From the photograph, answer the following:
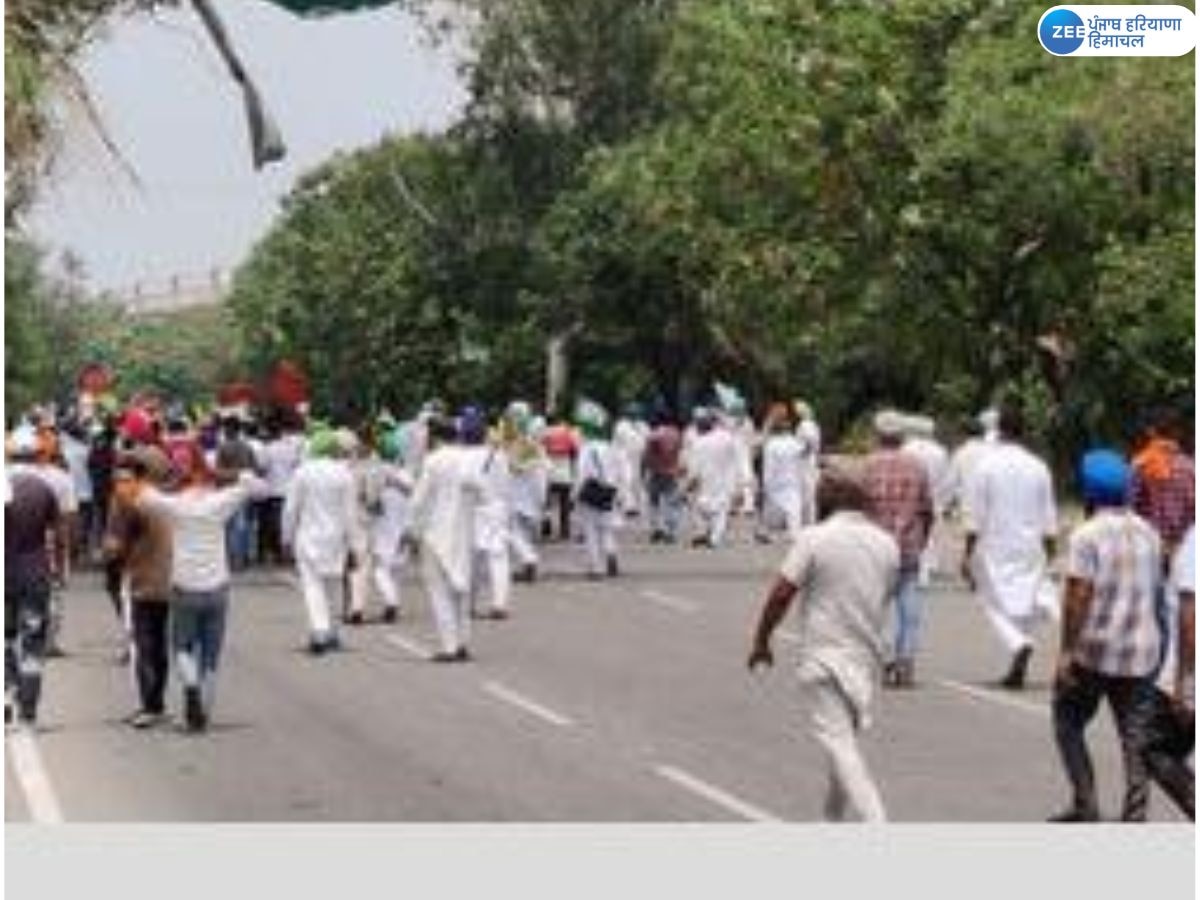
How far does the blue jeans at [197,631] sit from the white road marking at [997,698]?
449cm

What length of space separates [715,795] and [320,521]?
286 inches

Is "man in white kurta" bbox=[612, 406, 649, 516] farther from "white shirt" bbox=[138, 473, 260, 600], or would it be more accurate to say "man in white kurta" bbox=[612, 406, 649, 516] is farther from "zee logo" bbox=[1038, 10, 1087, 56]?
"zee logo" bbox=[1038, 10, 1087, 56]

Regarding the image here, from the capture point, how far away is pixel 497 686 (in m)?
19.8

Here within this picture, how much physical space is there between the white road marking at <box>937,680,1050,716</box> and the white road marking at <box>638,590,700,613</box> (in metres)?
6.10

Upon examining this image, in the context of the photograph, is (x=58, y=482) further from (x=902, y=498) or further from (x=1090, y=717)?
(x=1090, y=717)

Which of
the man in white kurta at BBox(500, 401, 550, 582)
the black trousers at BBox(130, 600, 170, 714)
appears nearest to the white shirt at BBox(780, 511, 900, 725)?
the black trousers at BBox(130, 600, 170, 714)

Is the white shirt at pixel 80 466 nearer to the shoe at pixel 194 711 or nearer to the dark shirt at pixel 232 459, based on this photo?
the dark shirt at pixel 232 459

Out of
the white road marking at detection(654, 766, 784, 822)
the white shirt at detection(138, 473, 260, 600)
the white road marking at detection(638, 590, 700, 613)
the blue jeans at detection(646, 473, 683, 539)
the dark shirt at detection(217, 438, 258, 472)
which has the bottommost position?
the white road marking at detection(654, 766, 784, 822)

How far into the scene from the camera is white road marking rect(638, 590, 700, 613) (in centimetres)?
2620

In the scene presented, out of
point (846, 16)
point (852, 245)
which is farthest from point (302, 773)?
point (846, 16)

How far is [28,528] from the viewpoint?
16656 mm

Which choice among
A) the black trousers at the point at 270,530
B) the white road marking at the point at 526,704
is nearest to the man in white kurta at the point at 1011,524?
the white road marking at the point at 526,704

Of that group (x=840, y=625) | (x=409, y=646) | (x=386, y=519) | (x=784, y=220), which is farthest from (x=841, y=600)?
(x=784, y=220)

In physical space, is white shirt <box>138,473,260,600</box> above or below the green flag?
below
